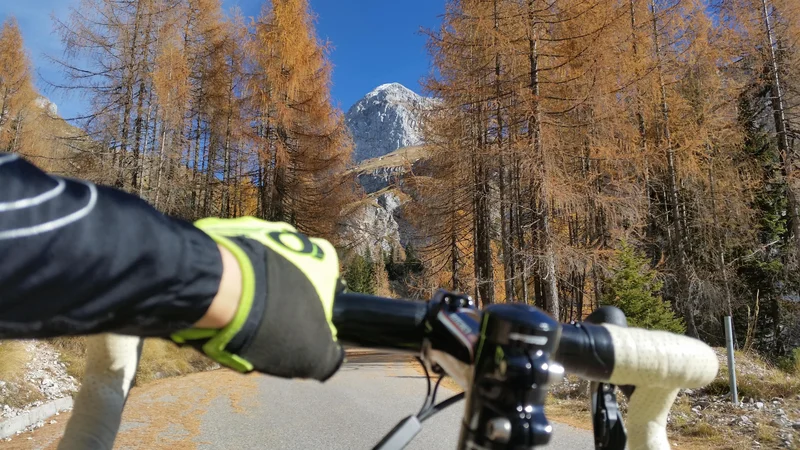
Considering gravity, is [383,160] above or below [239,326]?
above

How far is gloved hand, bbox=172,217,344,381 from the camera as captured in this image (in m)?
0.56

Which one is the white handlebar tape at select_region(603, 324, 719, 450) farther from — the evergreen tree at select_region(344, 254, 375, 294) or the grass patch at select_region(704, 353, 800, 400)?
the evergreen tree at select_region(344, 254, 375, 294)

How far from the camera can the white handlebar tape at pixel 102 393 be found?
0.99 meters

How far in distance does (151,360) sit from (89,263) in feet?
40.0

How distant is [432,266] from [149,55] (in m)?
10.6

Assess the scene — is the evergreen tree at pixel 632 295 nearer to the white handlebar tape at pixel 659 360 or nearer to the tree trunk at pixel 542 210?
the tree trunk at pixel 542 210

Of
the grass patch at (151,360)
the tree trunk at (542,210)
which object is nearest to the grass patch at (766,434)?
the tree trunk at (542,210)

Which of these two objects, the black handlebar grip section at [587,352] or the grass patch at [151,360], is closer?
the black handlebar grip section at [587,352]

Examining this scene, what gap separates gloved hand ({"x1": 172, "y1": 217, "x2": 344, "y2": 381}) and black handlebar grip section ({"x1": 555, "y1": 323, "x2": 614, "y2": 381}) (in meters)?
0.37

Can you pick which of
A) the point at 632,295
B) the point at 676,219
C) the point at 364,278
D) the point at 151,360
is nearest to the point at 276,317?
the point at 632,295

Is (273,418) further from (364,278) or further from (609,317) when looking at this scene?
(364,278)

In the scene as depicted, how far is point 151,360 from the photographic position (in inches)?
432

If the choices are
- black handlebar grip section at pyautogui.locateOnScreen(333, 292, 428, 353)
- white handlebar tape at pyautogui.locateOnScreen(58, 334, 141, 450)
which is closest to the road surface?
white handlebar tape at pyautogui.locateOnScreen(58, 334, 141, 450)

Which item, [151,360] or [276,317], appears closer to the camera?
[276,317]
